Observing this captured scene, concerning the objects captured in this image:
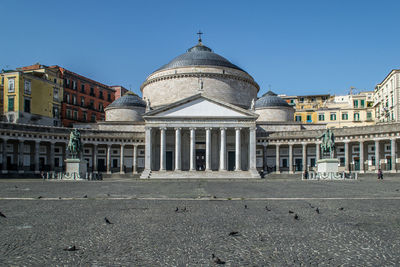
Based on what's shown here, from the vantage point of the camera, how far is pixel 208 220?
35.3 feet

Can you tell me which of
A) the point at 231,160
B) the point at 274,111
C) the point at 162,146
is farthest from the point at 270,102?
the point at 162,146

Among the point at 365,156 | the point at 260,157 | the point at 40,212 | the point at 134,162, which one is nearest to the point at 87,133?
the point at 134,162

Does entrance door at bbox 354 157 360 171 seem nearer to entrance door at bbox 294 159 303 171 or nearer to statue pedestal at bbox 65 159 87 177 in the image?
entrance door at bbox 294 159 303 171

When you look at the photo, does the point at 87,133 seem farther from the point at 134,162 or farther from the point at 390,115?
→ the point at 390,115

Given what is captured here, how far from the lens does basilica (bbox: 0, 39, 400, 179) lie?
52.9 meters

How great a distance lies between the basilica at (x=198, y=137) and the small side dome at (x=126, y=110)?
181 millimetres

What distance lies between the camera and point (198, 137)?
58.2 metres

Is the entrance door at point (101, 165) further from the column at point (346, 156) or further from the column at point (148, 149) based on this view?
the column at point (346, 156)

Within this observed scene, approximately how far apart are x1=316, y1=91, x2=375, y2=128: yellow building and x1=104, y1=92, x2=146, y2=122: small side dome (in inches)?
1533

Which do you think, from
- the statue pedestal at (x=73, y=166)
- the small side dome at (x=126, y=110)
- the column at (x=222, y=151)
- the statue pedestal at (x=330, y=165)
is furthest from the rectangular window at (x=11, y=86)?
the statue pedestal at (x=330, y=165)

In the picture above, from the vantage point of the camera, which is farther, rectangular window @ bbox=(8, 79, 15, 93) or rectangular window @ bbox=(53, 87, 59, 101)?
rectangular window @ bbox=(53, 87, 59, 101)

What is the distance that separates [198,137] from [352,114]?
39.2 meters

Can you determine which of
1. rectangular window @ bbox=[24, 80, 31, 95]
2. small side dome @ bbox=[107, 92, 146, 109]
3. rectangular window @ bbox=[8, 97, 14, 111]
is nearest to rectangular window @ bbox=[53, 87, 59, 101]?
rectangular window @ bbox=[24, 80, 31, 95]

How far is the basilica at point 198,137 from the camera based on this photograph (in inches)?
2083
